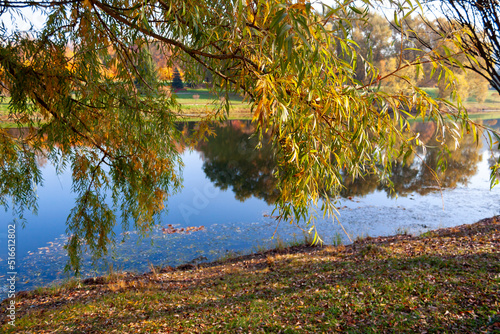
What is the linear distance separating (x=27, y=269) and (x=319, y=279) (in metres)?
5.17

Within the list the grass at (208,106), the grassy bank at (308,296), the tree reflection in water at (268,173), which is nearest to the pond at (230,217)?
the tree reflection in water at (268,173)

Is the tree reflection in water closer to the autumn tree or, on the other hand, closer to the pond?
the pond

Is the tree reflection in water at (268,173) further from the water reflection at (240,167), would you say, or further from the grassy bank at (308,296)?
the grassy bank at (308,296)

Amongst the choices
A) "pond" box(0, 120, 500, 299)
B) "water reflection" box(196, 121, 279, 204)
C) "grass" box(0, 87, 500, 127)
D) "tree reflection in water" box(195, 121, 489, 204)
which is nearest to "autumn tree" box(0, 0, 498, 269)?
"pond" box(0, 120, 500, 299)

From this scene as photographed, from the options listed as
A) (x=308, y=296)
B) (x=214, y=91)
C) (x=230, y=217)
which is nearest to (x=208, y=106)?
(x=230, y=217)

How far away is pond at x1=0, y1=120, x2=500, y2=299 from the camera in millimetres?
6930

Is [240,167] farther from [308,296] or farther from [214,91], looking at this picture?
[214,91]

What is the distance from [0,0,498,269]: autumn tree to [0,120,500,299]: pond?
3.09ft

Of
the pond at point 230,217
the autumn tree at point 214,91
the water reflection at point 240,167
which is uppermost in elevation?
the autumn tree at point 214,91

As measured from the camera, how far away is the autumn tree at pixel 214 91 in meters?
1.77

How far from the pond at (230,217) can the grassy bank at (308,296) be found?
79 cm

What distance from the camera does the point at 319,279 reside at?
4.73 meters

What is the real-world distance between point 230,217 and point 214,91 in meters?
6.59

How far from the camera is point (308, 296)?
161 inches
